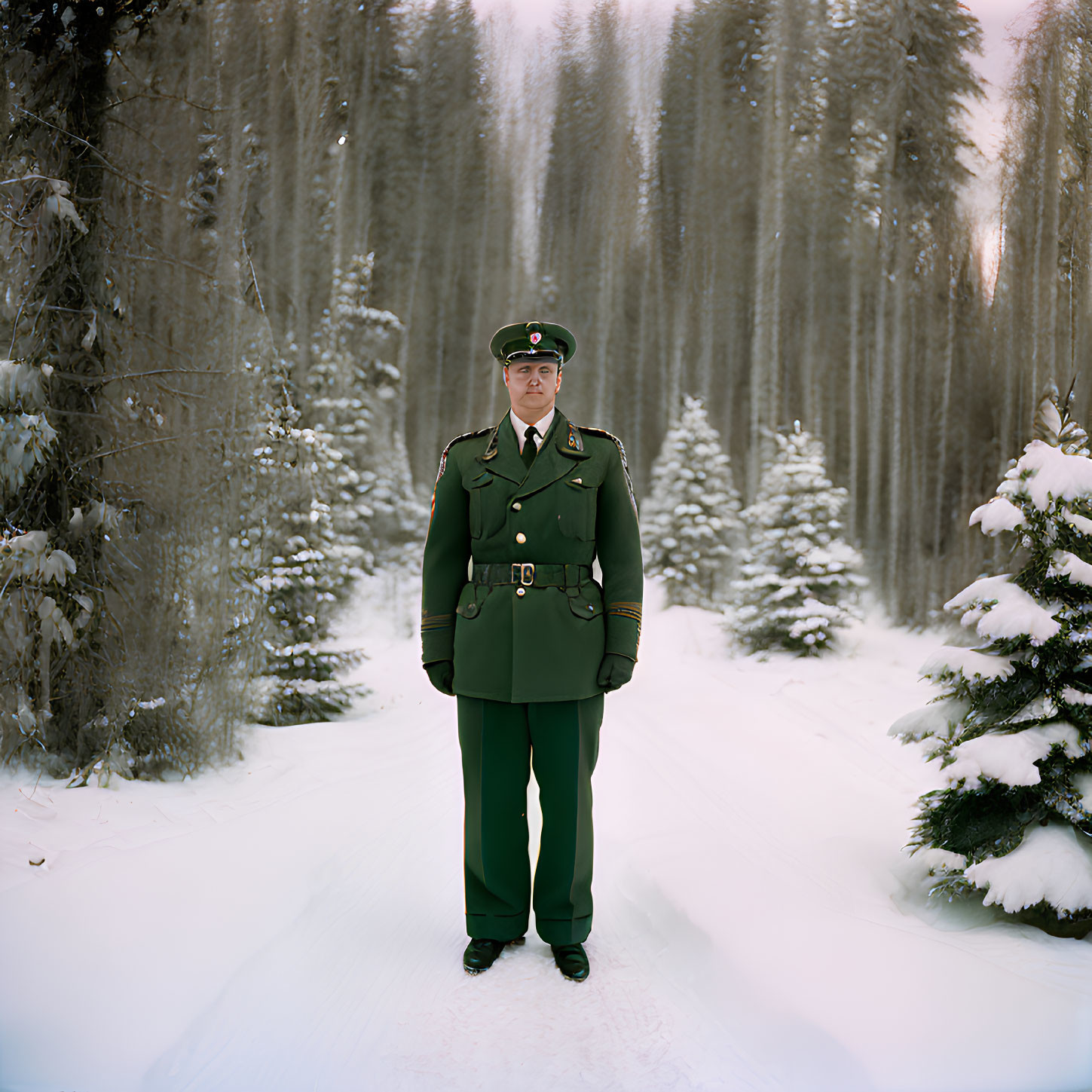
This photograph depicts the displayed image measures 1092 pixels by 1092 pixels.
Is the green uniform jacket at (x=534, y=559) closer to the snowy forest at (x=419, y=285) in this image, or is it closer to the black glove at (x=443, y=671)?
the black glove at (x=443, y=671)

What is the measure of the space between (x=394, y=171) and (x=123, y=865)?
766 centimetres

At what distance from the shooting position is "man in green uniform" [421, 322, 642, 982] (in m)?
2.29

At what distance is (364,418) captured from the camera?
8.11 metres

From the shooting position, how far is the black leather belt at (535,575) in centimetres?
232

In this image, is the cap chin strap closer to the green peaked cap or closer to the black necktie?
the green peaked cap

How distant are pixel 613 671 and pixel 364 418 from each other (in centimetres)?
647

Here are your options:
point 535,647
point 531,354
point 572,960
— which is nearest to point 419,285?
point 531,354

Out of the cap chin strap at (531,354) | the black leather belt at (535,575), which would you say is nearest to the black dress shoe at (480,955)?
the black leather belt at (535,575)

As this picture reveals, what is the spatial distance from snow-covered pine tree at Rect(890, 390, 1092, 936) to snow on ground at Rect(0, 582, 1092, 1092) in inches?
8.7

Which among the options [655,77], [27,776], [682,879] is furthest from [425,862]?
[655,77]

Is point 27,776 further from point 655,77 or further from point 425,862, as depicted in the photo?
point 655,77

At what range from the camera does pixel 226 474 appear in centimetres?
415

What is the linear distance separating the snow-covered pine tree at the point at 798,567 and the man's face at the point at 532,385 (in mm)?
5901

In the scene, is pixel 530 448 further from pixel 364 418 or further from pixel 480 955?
pixel 364 418
